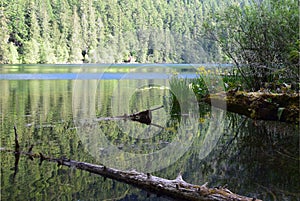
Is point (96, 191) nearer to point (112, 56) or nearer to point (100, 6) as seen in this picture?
point (112, 56)

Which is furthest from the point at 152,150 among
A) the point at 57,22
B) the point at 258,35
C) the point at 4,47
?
the point at 57,22

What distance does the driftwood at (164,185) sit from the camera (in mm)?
3430

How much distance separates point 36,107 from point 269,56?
20.5 ft

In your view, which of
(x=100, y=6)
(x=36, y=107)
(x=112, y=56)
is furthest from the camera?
(x=100, y=6)

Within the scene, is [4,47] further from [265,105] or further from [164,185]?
[164,185]

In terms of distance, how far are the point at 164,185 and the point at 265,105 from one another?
3169mm

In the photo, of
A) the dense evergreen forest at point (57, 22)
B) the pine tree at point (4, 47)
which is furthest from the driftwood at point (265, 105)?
the pine tree at point (4, 47)

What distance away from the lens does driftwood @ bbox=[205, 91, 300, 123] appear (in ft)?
19.1

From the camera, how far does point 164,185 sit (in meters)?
3.80

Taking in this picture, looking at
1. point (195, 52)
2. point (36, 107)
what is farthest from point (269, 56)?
point (36, 107)

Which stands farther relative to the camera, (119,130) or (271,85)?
(271,85)

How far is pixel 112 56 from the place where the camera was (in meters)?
6.19

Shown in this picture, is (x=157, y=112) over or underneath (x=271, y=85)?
underneath

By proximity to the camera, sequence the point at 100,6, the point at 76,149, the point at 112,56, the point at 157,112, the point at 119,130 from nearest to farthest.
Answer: the point at 76,149
the point at 112,56
the point at 119,130
the point at 157,112
the point at 100,6
